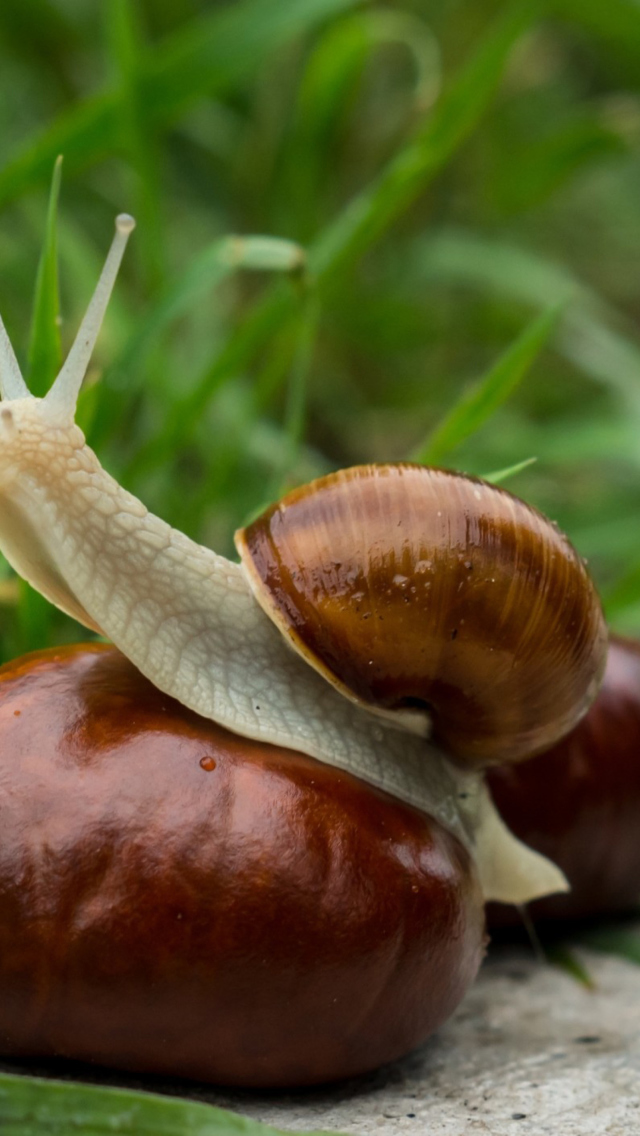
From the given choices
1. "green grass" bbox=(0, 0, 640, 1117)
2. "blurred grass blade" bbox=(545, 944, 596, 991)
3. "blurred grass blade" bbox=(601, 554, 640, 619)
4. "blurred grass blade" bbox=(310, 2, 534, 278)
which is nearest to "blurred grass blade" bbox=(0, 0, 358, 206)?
"green grass" bbox=(0, 0, 640, 1117)

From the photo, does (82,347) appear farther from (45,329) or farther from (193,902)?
(193,902)

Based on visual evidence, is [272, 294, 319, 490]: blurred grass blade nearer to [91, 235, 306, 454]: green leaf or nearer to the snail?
[91, 235, 306, 454]: green leaf

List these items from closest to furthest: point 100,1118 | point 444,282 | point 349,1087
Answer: point 100,1118, point 349,1087, point 444,282

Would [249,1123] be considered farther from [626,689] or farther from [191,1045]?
[626,689]

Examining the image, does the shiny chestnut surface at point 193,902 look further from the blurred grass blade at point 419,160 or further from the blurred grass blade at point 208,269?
the blurred grass blade at point 419,160

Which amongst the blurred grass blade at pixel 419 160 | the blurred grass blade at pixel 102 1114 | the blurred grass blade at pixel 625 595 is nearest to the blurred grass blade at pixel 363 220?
the blurred grass blade at pixel 419 160

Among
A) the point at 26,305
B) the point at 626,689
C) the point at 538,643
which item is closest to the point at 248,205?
the point at 26,305
